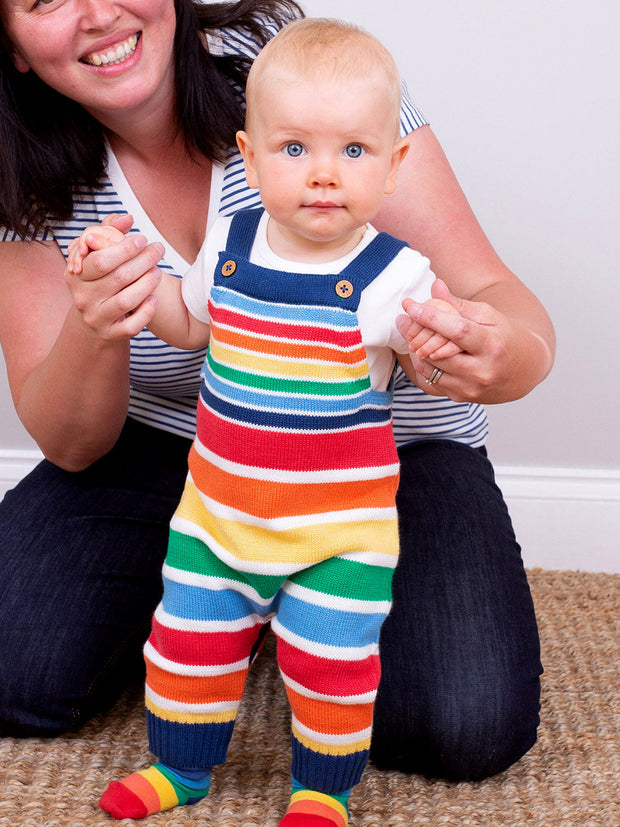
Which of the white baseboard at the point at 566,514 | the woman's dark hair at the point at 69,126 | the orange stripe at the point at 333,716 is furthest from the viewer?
the white baseboard at the point at 566,514

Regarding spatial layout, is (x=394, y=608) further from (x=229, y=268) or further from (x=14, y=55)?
(x=14, y=55)

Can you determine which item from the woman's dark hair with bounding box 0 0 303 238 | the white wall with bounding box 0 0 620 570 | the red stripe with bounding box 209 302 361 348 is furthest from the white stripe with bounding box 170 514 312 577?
the white wall with bounding box 0 0 620 570

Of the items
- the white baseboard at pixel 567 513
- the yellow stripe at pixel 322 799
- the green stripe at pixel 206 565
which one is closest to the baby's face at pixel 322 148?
the green stripe at pixel 206 565

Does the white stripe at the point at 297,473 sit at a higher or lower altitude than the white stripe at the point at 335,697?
higher

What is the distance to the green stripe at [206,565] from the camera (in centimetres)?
98

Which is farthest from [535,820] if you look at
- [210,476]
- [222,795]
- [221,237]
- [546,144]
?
[546,144]

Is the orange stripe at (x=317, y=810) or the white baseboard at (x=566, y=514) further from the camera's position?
the white baseboard at (x=566, y=514)

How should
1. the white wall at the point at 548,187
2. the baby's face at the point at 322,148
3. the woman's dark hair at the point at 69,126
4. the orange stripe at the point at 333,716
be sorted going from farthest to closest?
the white wall at the point at 548,187, the woman's dark hair at the point at 69,126, the orange stripe at the point at 333,716, the baby's face at the point at 322,148

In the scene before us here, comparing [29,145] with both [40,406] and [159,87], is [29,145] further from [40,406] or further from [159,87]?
[40,406]

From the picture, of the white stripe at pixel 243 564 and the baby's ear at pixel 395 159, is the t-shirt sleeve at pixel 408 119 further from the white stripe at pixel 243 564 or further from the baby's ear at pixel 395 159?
the white stripe at pixel 243 564

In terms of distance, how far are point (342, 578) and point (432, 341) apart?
0.25m

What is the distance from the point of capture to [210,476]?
100 centimetres

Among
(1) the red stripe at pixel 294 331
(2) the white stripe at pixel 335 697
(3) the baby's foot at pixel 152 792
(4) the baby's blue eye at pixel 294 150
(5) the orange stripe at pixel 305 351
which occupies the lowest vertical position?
(3) the baby's foot at pixel 152 792

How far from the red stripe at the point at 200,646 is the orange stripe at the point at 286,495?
5.4 inches
